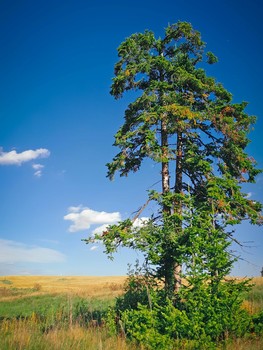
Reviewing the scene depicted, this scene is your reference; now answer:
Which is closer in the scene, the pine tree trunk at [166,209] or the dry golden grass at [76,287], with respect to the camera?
the pine tree trunk at [166,209]

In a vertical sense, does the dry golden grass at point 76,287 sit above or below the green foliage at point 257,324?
below

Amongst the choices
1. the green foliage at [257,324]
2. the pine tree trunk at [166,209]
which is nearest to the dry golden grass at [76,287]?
the pine tree trunk at [166,209]

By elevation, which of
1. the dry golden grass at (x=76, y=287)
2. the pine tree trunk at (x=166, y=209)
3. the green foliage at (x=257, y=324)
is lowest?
the dry golden grass at (x=76, y=287)

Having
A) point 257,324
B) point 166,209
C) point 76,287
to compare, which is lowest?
point 76,287

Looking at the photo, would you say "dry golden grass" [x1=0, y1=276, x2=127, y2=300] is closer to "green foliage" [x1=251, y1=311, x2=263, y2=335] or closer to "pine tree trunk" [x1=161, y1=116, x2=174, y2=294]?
"pine tree trunk" [x1=161, y1=116, x2=174, y2=294]

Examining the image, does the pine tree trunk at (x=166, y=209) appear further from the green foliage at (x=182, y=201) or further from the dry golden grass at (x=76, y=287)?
the dry golden grass at (x=76, y=287)

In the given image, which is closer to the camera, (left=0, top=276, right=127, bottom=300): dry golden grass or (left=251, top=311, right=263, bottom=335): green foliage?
(left=251, top=311, right=263, bottom=335): green foliage

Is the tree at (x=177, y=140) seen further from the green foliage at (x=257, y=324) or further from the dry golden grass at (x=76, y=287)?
the dry golden grass at (x=76, y=287)

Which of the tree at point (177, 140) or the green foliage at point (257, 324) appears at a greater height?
the tree at point (177, 140)

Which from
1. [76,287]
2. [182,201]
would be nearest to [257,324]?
[182,201]

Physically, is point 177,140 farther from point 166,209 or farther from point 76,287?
point 76,287

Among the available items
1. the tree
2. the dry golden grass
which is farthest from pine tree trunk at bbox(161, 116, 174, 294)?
the dry golden grass

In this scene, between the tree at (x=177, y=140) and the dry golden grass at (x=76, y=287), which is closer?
the tree at (x=177, y=140)

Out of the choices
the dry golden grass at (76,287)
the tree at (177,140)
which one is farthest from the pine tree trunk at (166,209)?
the dry golden grass at (76,287)
